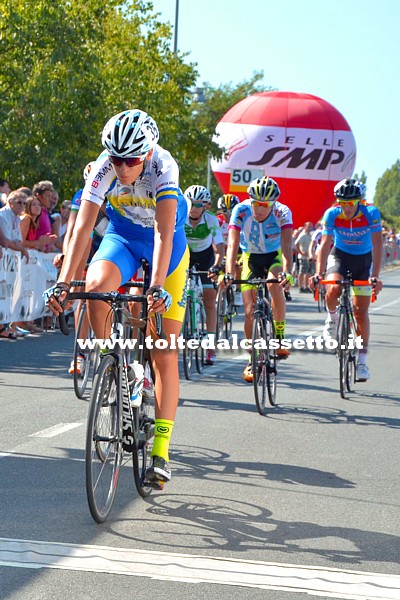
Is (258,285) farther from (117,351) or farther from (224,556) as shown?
(224,556)

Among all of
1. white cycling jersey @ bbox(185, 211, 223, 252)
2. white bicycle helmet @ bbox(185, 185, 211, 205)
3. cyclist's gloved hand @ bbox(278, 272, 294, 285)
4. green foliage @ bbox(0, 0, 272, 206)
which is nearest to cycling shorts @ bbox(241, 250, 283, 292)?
cyclist's gloved hand @ bbox(278, 272, 294, 285)

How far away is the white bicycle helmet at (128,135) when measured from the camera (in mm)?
6336

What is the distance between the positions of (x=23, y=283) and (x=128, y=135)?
11.0 m

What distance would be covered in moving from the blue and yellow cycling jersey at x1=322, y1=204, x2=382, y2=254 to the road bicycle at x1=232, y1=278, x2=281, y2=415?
5.10ft

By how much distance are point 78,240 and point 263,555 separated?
195 cm

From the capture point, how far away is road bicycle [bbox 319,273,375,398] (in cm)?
1198

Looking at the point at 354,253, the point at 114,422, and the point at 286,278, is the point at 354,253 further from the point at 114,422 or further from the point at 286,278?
the point at 114,422

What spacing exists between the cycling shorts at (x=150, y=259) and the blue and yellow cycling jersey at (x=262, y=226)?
4502 mm

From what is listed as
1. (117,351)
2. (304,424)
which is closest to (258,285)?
(304,424)

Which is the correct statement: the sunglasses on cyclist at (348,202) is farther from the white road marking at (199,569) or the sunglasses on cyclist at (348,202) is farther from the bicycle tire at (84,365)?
the white road marking at (199,569)

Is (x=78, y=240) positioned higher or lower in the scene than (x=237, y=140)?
lower

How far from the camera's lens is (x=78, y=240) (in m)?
6.55

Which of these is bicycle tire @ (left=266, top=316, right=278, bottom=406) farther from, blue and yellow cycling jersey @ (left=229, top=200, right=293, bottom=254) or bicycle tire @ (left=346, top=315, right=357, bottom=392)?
bicycle tire @ (left=346, top=315, right=357, bottom=392)

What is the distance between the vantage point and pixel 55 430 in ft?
29.5
